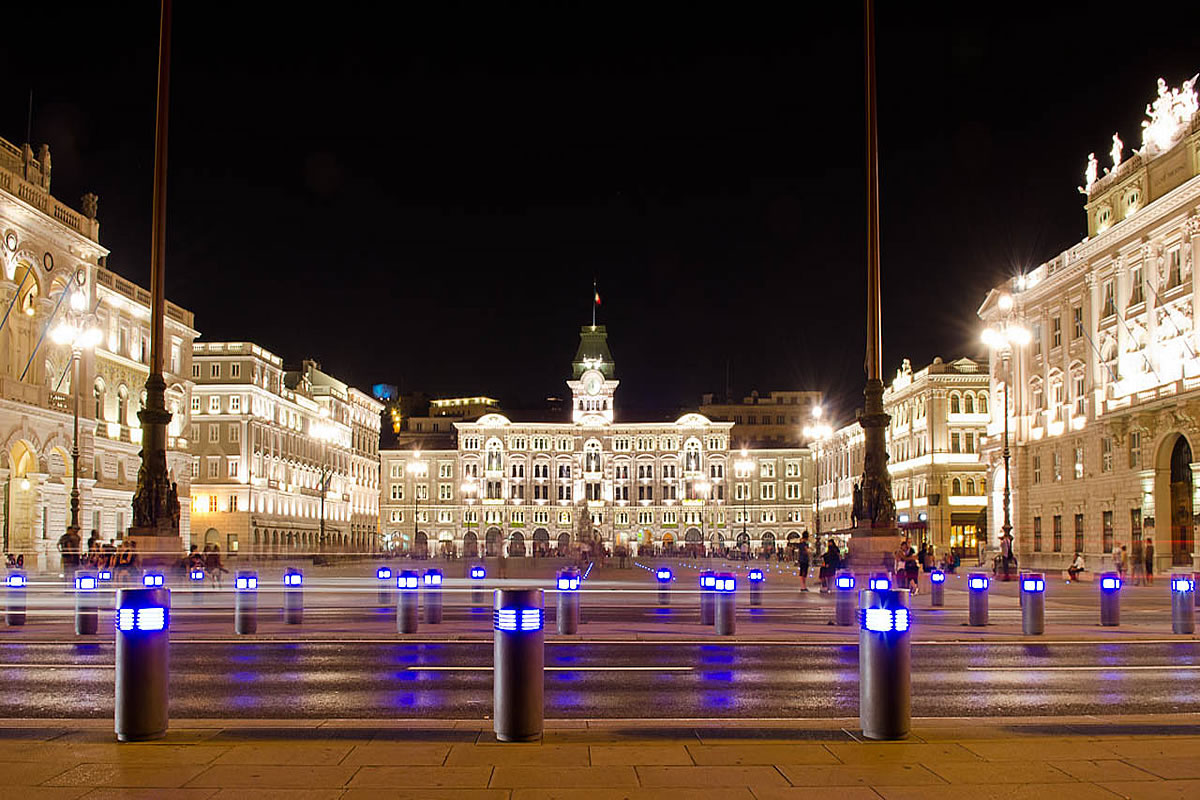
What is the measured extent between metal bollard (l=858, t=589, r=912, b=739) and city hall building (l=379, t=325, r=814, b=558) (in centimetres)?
14485

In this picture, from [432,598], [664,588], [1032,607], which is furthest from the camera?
[664,588]

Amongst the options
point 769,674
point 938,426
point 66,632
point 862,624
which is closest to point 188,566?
point 66,632

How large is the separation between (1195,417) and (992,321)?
27.6m

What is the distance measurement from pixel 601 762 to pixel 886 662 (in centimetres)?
233

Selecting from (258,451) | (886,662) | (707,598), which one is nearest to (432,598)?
(707,598)

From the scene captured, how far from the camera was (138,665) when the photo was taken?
8727 millimetres

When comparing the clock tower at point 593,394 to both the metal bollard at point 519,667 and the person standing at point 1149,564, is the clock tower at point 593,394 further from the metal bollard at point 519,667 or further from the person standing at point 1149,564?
the metal bollard at point 519,667

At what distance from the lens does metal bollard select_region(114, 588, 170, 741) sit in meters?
8.72

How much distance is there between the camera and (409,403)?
181 metres

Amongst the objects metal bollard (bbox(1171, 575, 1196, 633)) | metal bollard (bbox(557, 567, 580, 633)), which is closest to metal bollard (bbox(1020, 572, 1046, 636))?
metal bollard (bbox(1171, 575, 1196, 633))

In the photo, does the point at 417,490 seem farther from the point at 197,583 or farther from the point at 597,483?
the point at 197,583

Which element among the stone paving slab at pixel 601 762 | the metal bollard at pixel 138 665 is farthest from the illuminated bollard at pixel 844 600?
the metal bollard at pixel 138 665

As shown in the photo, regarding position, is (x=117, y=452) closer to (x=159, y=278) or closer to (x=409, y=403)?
(x=159, y=278)

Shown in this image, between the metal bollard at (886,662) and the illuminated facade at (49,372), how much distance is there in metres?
44.2
